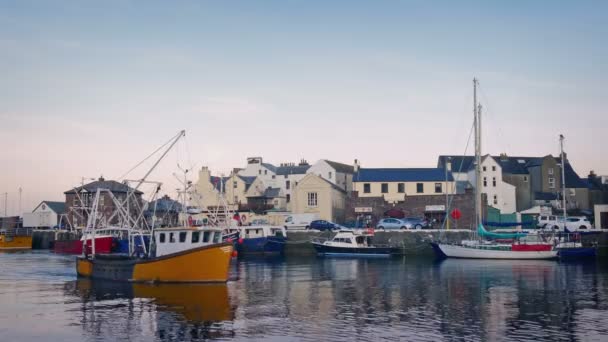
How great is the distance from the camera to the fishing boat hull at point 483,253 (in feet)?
234

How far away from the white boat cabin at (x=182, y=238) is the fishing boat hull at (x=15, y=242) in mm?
74737

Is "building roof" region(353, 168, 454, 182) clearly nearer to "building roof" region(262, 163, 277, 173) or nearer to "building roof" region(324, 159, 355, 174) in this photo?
"building roof" region(324, 159, 355, 174)

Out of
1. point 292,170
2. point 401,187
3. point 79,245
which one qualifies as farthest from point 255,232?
point 292,170

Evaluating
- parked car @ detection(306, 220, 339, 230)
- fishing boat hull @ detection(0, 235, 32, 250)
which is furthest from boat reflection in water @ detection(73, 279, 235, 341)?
fishing boat hull @ detection(0, 235, 32, 250)

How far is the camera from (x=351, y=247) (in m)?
79.0

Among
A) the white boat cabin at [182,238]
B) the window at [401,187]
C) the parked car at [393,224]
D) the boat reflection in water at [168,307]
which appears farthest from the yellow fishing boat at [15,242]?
the white boat cabin at [182,238]

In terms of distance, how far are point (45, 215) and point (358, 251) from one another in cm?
7933

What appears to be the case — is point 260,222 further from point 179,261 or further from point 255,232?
point 179,261

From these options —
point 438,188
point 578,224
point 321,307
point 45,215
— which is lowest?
point 321,307

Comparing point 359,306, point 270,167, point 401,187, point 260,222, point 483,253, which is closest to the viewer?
point 359,306

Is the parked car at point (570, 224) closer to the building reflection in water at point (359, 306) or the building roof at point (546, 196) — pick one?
the building reflection in water at point (359, 306)

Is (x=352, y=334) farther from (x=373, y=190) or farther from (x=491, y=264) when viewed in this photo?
(x=373, y=190)

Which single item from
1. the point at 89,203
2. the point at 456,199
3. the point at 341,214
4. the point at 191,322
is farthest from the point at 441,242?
the point at 89,203

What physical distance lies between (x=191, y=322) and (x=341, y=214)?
76.3 meters
